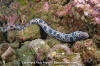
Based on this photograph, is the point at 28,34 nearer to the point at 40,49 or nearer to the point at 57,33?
the point at 57,33

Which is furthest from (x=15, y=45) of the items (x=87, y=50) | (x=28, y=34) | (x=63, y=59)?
(x=87, y=50)

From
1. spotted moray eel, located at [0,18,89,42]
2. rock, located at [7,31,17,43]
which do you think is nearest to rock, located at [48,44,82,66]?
spotted moray eel, located at [0,18,89,42]

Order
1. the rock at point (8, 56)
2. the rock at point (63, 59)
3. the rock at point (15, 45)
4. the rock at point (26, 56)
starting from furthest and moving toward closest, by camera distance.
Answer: the rock at point (15, 45), the rock at point (8, 56), the rock at point (26, 56), the rock at point (63, 59)

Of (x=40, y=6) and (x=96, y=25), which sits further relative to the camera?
(x=40, y=6)

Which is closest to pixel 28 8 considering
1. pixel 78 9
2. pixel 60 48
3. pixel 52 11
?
pixel 52 11

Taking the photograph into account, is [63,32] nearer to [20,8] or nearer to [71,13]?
[71,13]

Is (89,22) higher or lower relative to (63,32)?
higher

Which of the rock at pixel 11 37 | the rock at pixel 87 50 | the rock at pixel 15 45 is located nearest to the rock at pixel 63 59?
the rock at pixel 87 50

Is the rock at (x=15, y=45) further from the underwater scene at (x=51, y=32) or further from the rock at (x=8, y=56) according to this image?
the rock at (x=8, y=56)
